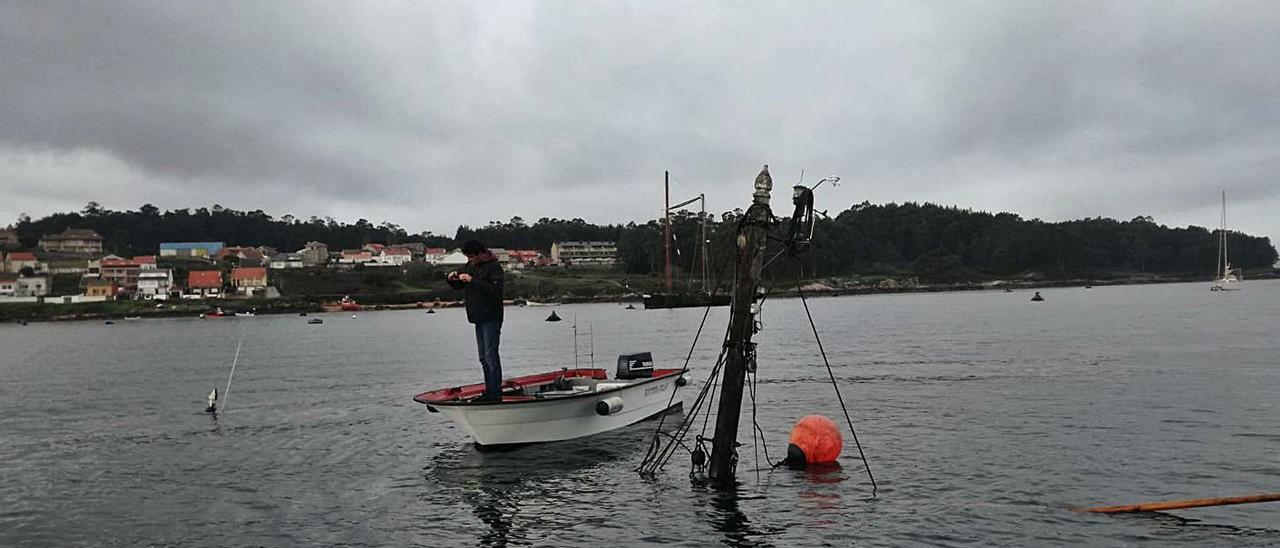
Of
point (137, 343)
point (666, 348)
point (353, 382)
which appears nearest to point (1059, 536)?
point (353, 382)

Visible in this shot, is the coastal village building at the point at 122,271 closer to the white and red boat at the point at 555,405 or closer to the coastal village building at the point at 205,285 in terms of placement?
the coastal village building at the point at 205,285

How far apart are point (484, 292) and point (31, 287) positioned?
180091 mm

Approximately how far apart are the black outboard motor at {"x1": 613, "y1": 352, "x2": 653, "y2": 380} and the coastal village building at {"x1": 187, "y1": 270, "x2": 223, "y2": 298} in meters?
160

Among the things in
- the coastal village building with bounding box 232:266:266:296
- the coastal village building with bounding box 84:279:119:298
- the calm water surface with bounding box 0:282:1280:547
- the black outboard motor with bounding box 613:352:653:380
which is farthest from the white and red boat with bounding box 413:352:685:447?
the coastal village building with bounding box 84:279:119:298

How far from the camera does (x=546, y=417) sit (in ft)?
74.8

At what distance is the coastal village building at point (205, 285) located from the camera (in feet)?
555

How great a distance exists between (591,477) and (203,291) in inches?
6639

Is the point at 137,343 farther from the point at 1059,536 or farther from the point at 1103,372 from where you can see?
the point at 1059,536

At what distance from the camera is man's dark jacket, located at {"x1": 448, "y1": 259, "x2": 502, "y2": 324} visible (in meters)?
20.9

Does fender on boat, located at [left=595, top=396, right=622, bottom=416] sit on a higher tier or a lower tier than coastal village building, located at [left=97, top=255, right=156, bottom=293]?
lower

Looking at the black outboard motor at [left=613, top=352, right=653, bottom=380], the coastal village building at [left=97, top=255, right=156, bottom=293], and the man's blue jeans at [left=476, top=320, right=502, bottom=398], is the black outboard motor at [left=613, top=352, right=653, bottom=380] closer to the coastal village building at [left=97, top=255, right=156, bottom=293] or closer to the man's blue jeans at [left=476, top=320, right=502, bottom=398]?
the man's blue jeans at [left=476, top=320, right=502, bottom=398]

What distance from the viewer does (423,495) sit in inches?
754

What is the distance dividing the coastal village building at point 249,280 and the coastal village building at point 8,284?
35964 millimetres

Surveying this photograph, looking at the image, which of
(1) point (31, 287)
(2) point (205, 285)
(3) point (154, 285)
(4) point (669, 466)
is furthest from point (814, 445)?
(1) point (31, 287)
